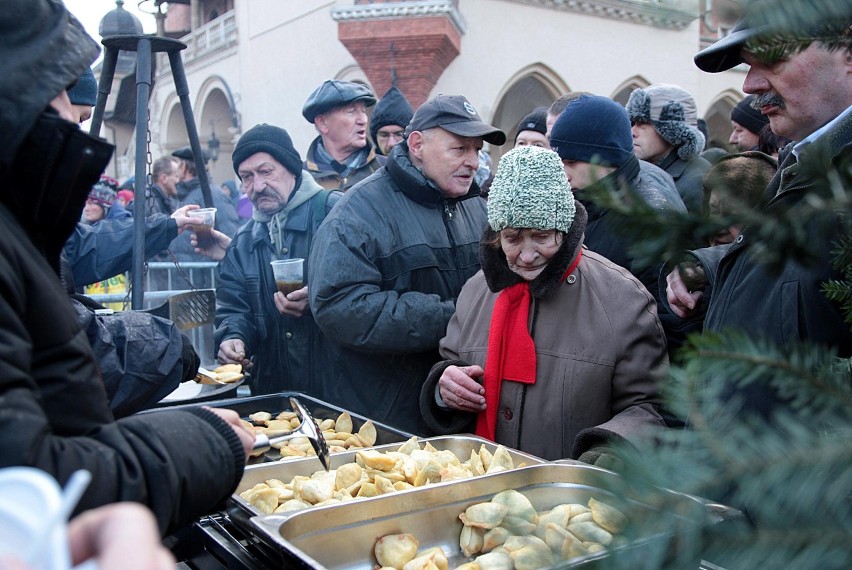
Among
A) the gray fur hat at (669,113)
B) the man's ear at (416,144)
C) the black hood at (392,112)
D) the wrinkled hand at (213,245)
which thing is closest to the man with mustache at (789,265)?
the man's ear at (416,144)

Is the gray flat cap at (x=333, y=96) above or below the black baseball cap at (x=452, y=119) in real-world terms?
above

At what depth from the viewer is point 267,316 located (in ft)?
11.8

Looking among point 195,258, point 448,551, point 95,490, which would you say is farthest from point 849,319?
point 195,258

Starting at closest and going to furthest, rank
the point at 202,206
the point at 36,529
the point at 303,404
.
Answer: the point at 36,529 < the point at 303,404 < the point at 202,206

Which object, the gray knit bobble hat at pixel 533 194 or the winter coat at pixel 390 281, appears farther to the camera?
the winter coat at pixel 390 281

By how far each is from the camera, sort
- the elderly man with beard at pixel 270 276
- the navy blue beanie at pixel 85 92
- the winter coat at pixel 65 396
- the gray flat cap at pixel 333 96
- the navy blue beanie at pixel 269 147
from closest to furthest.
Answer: the winter coat at pixel 65 396 → the navy blue beanie at pixel 85 92 → the elderly man with beard at pixel 270 276 → the navy blue beanie at pixel 269 147 → the gray flat cap at pixel 333 96

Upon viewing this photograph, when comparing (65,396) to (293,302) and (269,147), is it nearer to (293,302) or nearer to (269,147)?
(293,302)

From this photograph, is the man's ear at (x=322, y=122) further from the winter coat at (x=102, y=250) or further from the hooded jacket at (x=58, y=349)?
the hooded jacket at (x=58, y=349)

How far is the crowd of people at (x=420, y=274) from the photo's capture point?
0.93 m

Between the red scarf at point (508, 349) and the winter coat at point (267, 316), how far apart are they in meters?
1.25

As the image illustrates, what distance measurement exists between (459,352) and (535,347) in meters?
0.33

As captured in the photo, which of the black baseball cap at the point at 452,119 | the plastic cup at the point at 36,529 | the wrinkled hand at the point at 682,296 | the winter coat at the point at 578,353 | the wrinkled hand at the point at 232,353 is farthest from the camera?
the wrinkled hand at the point at 232,353

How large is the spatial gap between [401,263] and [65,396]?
6.79 feet

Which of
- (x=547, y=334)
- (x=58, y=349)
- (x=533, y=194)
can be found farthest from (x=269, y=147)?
(x=58, y=349)
